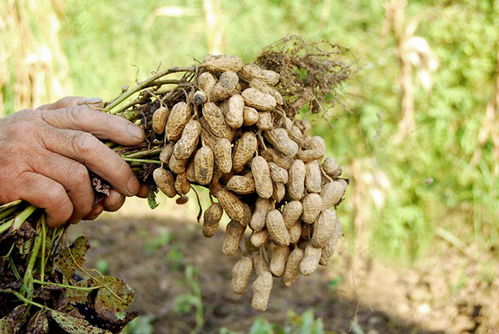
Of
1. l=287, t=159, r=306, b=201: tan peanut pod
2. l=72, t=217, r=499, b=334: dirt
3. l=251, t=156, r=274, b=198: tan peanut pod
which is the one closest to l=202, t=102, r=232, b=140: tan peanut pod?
l=251, t=156, r=274, b=198: tan peanut pod

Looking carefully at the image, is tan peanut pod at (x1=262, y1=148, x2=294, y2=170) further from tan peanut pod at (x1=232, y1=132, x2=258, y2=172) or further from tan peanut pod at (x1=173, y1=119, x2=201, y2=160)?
tan peanut pod at (x1=173, y1=119, x2=201, y2=160)

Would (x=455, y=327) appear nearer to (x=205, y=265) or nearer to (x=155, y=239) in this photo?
(x=205, y=265)

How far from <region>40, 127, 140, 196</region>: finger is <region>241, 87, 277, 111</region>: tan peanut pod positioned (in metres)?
0.48

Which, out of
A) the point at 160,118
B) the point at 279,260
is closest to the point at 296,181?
the point at 279,260

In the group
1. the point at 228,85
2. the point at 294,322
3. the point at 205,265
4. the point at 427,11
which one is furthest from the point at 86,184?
the point at 427,11

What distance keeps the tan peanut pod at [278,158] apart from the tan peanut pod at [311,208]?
0.12 m

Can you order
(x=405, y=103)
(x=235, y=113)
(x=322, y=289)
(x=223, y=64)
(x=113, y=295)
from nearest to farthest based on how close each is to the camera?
(x=235, y=113)
(x=223, y=64)
(x=113, y=295)
(x=322, y=289)
(x=405, y=103)

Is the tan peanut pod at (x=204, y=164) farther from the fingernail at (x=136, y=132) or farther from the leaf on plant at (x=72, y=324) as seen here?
the leaf on plant at (x=72, y=324)

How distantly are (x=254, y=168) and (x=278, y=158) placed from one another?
3.8 inches

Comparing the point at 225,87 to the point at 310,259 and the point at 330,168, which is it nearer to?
the point at 330,168

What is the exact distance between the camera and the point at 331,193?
73.9 inches

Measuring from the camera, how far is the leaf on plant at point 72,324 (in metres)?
1.74

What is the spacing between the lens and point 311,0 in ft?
18.8

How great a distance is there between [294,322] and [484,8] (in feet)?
10.5
